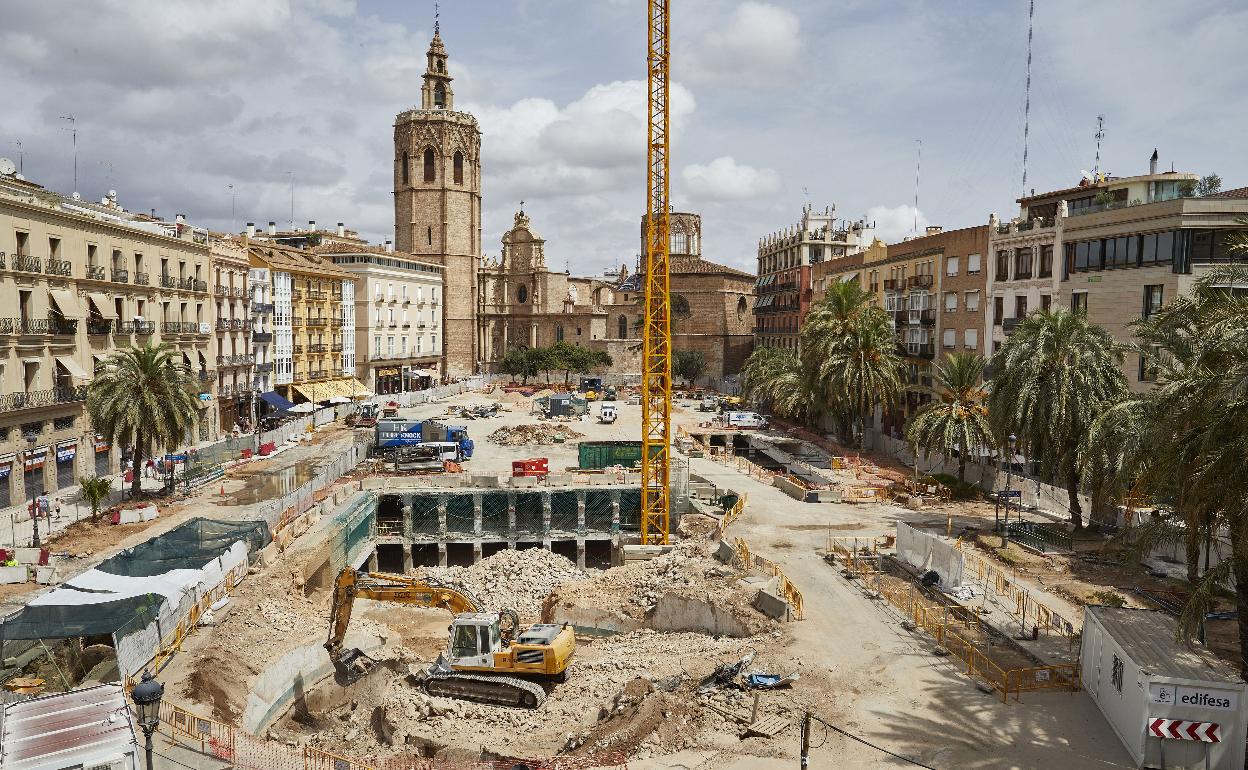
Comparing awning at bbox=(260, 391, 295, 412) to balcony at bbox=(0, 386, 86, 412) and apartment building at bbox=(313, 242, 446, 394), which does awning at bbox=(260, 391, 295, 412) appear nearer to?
apartment building at bbox=(313, 242, 446, 394)

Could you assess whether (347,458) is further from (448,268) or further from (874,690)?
(448,268)

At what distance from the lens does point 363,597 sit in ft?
82.2

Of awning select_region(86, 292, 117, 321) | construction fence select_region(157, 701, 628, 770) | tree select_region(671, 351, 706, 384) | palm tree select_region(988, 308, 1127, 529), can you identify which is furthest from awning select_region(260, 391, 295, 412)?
tree select_region(671, 351, 706, 384)

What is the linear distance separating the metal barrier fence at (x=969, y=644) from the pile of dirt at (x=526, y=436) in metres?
33.5

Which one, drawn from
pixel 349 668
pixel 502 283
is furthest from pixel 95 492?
pixel 502 283

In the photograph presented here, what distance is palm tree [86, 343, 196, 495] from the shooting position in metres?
33.7

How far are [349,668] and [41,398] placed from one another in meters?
22.6

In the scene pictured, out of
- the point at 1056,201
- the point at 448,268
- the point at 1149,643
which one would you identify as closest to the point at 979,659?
the point at 1149,643

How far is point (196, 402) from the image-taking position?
121 feet

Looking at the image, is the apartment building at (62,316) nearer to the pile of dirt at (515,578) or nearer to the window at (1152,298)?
the pile of dirt at (515,578)

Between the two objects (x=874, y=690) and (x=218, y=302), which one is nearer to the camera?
(x=874, y=690)

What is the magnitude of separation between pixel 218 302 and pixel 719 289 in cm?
7236

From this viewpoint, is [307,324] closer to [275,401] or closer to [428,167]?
[275,401]

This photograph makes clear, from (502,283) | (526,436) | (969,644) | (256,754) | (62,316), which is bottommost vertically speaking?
(256,754)
